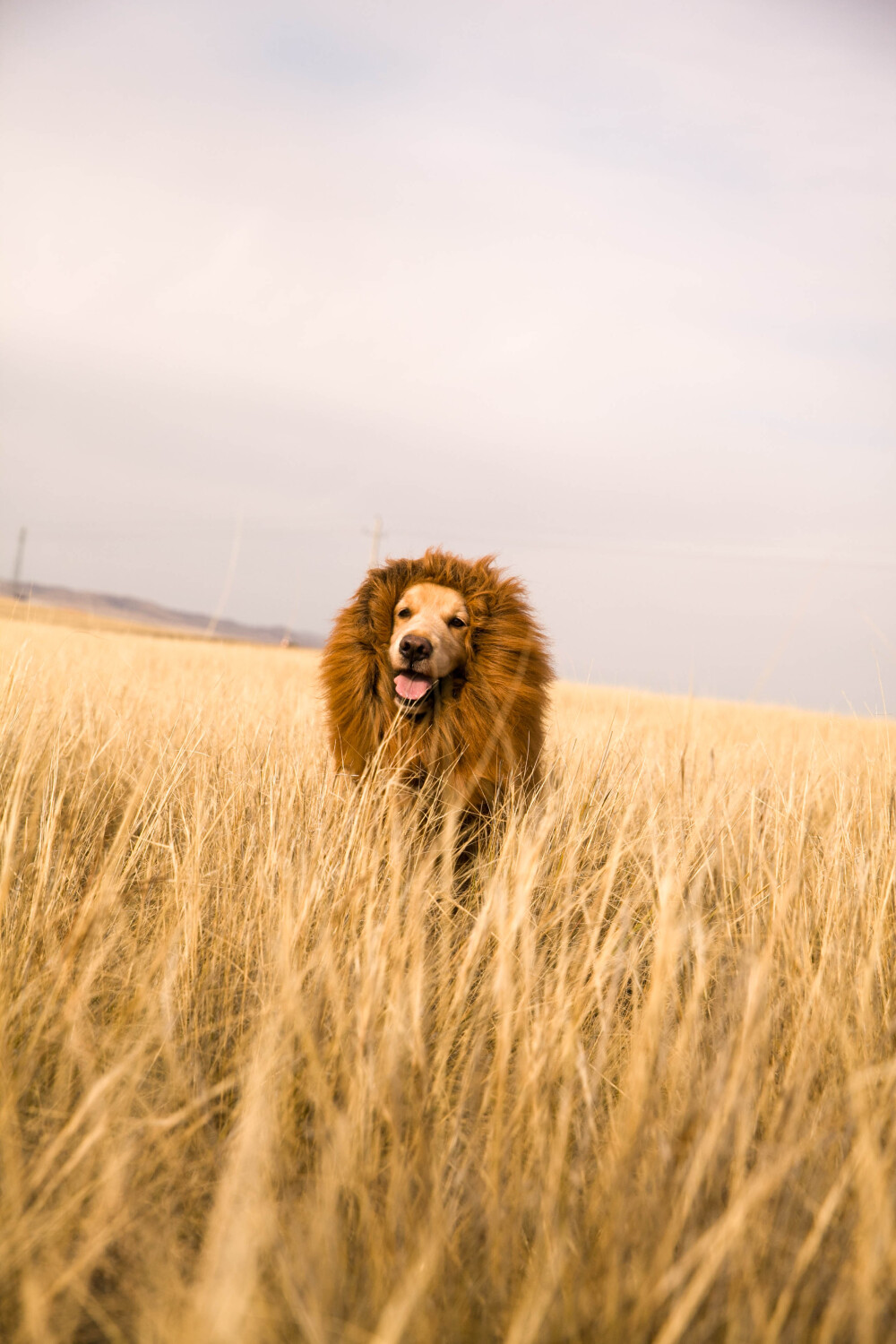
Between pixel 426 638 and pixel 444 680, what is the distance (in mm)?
290

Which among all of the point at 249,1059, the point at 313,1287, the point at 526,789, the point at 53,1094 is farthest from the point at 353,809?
the point at 313,1287

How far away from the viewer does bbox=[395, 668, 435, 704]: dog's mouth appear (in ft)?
8.82

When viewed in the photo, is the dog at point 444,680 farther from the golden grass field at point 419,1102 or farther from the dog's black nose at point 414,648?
the golden grass field at point 419,1102

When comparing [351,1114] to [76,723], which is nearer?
[351,1114]

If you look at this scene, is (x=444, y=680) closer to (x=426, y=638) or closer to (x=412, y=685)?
(x=412, y=685)

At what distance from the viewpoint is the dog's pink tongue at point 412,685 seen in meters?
2.69

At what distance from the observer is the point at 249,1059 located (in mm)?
1494

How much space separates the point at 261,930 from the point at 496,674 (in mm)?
1243

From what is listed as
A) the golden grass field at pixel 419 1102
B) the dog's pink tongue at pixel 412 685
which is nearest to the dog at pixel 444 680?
the dog's pink tongue at pixel 412 685

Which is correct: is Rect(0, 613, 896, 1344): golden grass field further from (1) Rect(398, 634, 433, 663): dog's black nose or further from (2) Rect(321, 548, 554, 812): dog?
(1) Rect(398, 634, 433, 663): dog's black nose

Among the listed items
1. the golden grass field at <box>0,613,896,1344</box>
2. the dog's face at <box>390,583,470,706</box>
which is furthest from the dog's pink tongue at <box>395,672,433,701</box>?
the golden grass field at <box>0,613,896,1344</box>

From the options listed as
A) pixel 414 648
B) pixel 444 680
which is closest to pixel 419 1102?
pixel 414 648

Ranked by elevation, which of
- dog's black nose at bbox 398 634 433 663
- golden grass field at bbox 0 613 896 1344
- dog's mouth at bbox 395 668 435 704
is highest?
dog's black nose at bbox 398 634 433 663

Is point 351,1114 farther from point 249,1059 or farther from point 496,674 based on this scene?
point 496,674
